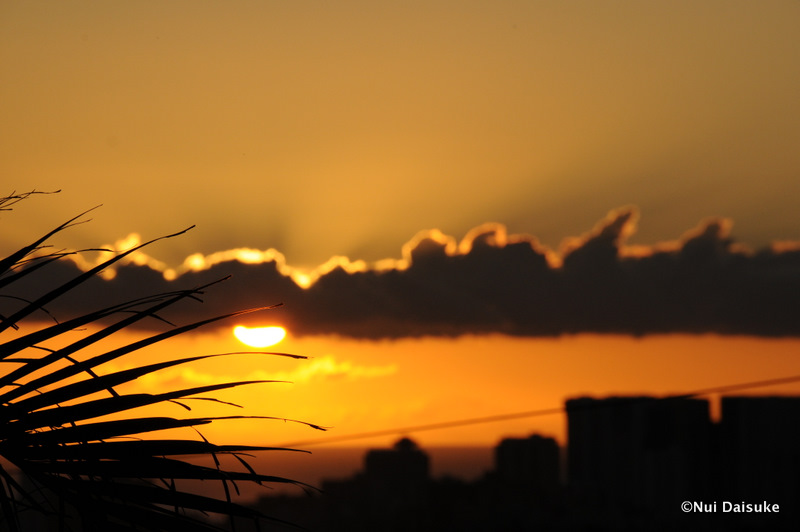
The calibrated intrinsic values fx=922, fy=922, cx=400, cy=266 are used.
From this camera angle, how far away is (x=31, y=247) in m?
3.51

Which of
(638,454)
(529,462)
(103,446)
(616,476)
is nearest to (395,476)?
(529,462)

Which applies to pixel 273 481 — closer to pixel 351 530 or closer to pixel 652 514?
pixel 351 530

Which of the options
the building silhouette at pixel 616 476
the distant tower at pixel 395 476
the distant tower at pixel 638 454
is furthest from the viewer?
the distant tower at pixel 638 454

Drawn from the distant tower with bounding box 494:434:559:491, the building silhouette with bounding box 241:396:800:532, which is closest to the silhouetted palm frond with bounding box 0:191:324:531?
the building silhouette with bounding box 241:396:800:532

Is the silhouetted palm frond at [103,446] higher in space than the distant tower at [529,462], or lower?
lower

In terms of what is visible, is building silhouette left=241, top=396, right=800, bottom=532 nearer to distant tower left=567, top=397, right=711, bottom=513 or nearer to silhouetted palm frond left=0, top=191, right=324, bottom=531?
distant tower left=567, top=397, right=711, bottom=513

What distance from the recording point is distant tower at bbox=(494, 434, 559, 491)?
46625 mm

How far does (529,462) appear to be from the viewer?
4678 cm

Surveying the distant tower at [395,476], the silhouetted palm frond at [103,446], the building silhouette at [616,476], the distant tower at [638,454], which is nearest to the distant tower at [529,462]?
the building silhouette at [616,476]

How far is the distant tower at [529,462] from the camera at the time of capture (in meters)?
46.6

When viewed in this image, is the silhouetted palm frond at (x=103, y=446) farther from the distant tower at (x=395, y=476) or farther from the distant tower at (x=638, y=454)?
the distant tower at (x=638, y=454)

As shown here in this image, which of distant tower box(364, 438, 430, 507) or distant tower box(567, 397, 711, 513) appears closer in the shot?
distant tower box(364, 438, 430, 507)

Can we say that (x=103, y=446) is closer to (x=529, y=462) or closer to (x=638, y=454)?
(x=529, y=462)

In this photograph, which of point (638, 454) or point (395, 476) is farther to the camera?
point (638, 454)
